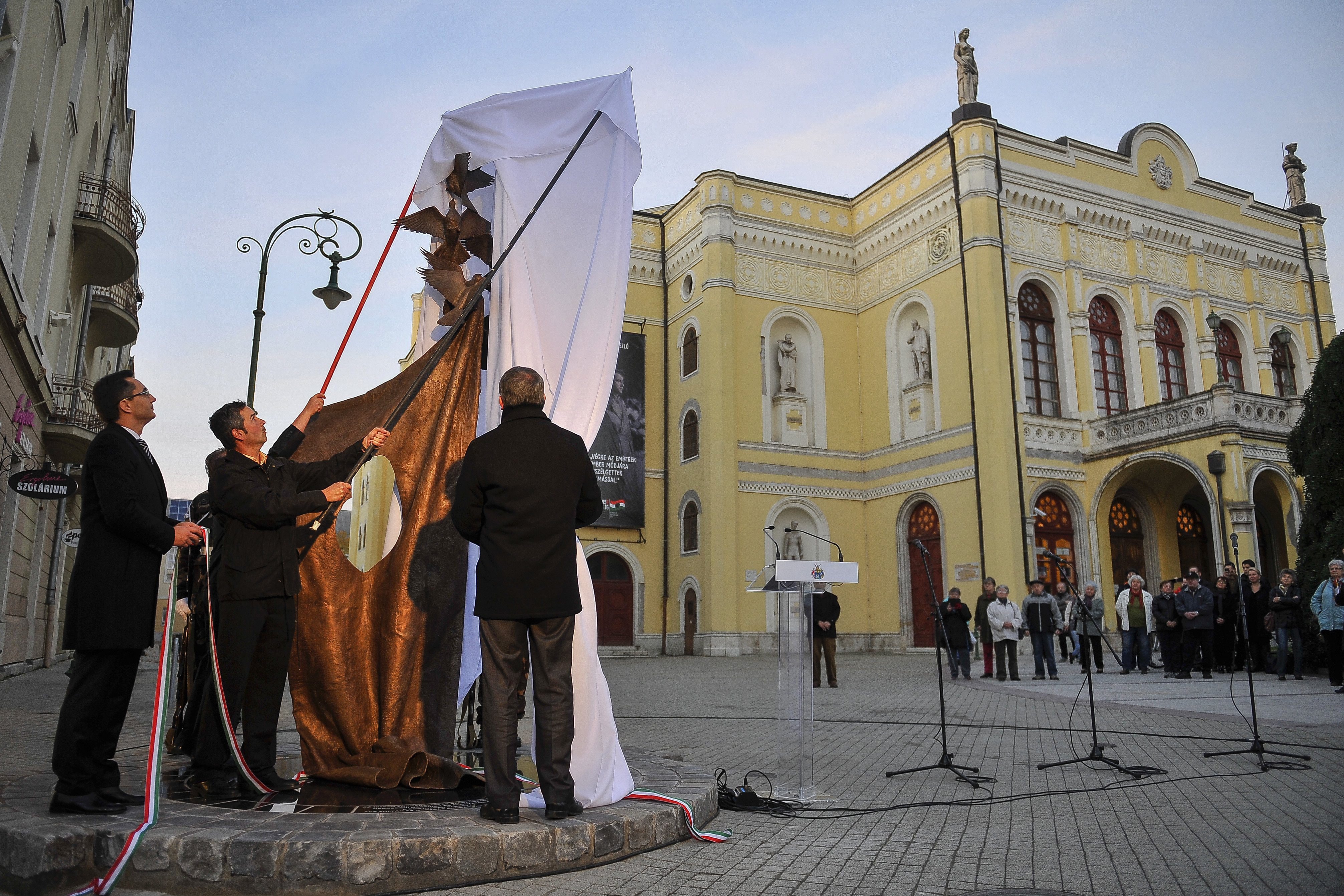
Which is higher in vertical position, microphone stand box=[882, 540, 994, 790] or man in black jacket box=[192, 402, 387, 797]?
man in black jacket box=[192, 402, 387, 797]

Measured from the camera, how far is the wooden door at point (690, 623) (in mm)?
26206

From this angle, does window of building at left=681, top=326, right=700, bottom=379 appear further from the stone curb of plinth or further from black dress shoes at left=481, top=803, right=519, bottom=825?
the stone curb of plinth

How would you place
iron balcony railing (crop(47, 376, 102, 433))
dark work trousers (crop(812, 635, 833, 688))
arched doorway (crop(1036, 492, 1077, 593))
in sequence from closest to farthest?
dark work trousers (crop(812, 635, 833, 688))
iron balcony railing (crop(47, 376, 102, 433))
arched doorway (crop(1036, 492, 1077, 593))

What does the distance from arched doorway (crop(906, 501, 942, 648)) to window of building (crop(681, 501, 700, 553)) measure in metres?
5.95

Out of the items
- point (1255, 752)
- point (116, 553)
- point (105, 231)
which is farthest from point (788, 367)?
point (116, 553)

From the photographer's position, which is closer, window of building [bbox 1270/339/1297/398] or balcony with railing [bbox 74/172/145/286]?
balcony with railing [bbox 74/172/145/286]

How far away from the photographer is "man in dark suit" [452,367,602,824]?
13.7 ft

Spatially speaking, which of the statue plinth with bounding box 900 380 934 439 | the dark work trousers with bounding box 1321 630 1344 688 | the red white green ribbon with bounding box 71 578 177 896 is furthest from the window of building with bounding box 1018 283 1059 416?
the red white green ribbon with bounding box 71 578 177 896

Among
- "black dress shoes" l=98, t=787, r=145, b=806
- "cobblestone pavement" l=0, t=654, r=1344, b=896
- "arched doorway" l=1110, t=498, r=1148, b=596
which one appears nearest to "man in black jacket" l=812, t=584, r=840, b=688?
"cobblestone pavement" l=0, t=654, r=1344, b=896

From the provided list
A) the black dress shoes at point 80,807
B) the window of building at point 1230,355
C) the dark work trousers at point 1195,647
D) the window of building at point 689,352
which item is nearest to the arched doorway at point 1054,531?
the dark work trousers at point 1195,647

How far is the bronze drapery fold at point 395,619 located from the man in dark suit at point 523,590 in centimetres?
110

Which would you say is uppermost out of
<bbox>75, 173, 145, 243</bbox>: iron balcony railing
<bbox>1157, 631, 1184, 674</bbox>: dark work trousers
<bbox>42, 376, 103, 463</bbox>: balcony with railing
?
<bbox>75, 173, 145, 243</bbox>: iron balcony railing

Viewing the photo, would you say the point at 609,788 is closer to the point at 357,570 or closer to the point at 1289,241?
the point at 357,570

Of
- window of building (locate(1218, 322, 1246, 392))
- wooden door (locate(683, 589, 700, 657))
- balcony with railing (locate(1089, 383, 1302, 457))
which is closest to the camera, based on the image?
balcony with railing (locate(1089, 383, 1302, 457))
